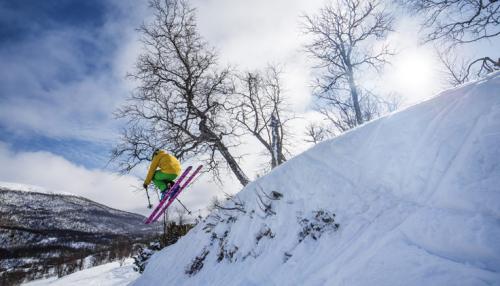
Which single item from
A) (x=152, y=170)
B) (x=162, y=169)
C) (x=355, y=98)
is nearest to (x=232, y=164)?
(x=162, y=169)

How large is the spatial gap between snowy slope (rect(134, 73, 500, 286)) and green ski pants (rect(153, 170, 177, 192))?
379cm

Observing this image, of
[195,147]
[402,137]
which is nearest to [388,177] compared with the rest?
[402,137]

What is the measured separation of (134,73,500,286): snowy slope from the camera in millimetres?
2176

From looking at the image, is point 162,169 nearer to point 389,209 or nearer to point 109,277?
point 389,209

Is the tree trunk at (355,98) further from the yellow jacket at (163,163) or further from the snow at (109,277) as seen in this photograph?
the snow at (109,277)

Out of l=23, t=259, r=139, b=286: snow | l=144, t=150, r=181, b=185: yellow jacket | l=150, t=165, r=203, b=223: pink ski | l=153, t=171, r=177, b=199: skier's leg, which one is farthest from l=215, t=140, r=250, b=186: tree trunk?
l=23, t=259, r=139, b=286: snow

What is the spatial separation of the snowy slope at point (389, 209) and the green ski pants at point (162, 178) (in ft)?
12.5

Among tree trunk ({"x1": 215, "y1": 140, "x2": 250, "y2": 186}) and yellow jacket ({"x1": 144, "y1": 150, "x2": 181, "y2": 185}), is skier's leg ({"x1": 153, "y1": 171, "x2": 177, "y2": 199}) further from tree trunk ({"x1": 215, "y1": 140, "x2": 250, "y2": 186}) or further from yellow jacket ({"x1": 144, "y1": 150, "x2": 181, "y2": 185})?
tree trunk ({"x1": 215, "y1": 140, "x2": 250, "y2": 186})

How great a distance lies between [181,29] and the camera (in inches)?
567

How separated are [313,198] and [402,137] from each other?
1570 millimetres

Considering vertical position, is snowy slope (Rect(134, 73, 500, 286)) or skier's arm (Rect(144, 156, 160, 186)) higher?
skier's arm (Rect(144, 156, 160, 186))

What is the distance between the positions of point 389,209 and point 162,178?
708cm

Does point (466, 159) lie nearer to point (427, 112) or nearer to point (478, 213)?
point (478, 213)

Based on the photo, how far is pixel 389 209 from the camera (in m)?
3.03
